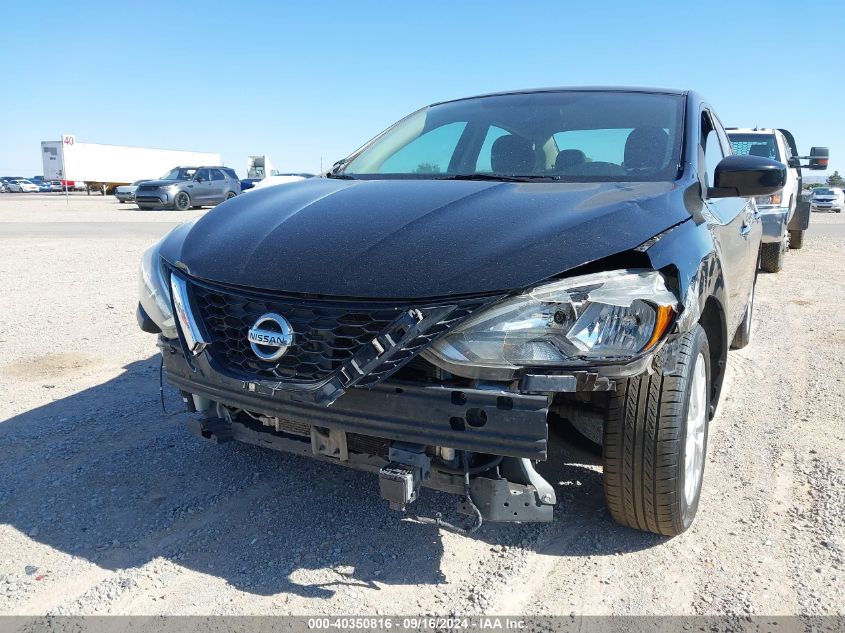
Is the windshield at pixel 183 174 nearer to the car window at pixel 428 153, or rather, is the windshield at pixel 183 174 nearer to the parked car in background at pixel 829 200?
the car window at pixel 428 153

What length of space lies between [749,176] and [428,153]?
156cm

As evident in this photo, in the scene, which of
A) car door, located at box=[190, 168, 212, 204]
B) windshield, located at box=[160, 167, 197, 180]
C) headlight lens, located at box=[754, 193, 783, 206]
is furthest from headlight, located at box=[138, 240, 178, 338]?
windshield, located at box=[160, 167, 197, 180]

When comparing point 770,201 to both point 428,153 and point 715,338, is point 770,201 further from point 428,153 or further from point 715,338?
point 428,153

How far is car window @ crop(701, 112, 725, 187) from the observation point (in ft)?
10.5

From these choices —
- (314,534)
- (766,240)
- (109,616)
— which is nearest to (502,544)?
(314,534)

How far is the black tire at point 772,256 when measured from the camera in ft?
30.7

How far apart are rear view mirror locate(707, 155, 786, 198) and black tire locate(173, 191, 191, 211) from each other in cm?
2337

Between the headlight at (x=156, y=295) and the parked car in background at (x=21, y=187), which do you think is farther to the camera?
the parked car in background at (x=21, y=187)

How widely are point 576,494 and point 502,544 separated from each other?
1.70 ft

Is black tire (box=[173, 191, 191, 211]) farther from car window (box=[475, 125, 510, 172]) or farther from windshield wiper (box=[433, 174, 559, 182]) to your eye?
windshield wiper (box=[433, 174, 559, 182])

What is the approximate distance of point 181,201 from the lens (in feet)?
79.7

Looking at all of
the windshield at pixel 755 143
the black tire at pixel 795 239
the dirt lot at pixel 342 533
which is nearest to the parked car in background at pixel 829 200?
the black tire at pixel 795 239

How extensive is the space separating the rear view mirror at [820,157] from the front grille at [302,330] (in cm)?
1188

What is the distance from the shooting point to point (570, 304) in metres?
2.03
